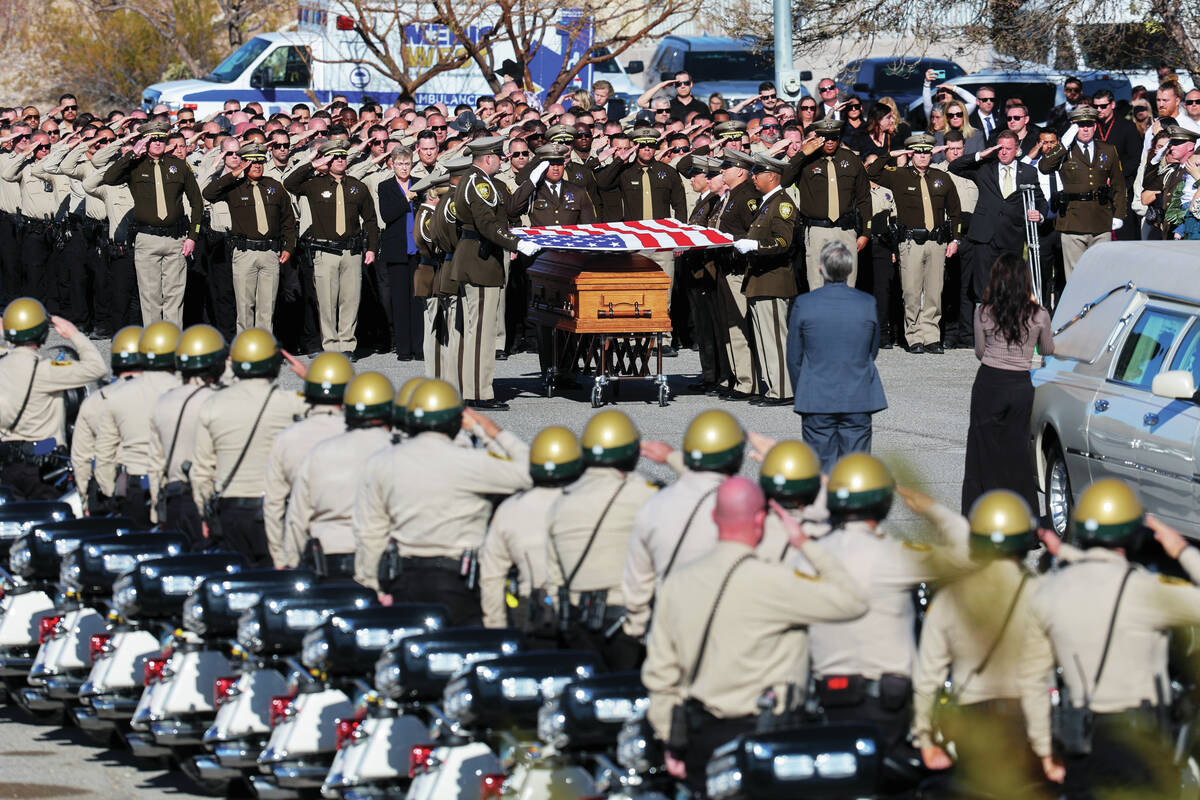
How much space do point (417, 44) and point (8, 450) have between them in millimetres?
20421

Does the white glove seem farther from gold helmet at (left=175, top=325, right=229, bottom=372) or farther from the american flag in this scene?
gold helmet at (left=175, top=325, right=229, bottom=372)

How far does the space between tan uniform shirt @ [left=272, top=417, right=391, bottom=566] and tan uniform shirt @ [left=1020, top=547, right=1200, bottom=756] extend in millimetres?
3477

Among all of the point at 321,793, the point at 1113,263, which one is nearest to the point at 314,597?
the point at 321,793

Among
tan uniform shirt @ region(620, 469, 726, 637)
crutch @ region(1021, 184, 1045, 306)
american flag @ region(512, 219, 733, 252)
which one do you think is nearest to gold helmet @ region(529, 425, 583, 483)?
tan uniform shirt @ region(620, 469, 726, 637)

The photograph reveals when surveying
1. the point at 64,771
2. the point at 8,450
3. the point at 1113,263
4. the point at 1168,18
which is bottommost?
the point at 64,771

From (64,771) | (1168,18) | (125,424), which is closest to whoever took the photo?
(64,771)

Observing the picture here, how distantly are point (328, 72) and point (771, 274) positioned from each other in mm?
17034

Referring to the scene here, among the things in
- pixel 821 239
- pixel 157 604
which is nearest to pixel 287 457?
pixel 157 604

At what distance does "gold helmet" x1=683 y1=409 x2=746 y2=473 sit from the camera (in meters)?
7.51

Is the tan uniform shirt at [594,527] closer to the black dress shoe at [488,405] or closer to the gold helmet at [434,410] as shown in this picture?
the gold helmet at [434,410]

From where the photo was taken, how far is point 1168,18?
25.0 metres

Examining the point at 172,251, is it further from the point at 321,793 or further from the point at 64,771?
the point at 321,793

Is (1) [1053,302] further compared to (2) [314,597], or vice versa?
(1) [1053,302]

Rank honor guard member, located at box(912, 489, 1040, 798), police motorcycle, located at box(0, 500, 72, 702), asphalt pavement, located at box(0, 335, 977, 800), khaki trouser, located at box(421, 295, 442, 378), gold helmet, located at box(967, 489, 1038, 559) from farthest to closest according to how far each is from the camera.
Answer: khaki trouser, located at box(421, 295, 442, 378) → police motorcycle, located at box(0, 500, 72, 702) → asphalt pavement, located at box(0, 335, 977, 800) → gold helmet, located at box(967, 489, 1038, 559) → honor guard member, located at box(912, 489, 1040, 798)
